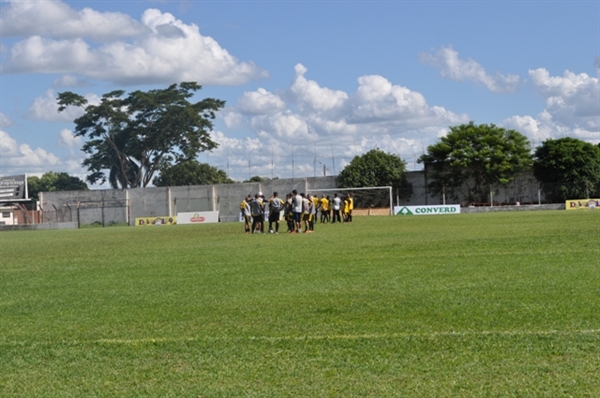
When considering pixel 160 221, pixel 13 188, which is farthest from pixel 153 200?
pixel 13 188

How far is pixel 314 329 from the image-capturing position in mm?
9516

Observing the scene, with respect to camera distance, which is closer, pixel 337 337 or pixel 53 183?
pixel 337 337

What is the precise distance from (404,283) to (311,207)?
23573 mm

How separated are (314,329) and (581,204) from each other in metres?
56.3

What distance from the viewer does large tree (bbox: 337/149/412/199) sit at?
73.1 metres

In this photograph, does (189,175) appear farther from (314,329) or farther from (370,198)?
(314,329)

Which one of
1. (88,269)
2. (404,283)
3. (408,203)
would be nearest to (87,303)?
(404,283)

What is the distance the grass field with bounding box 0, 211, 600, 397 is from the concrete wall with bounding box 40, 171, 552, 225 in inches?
2349

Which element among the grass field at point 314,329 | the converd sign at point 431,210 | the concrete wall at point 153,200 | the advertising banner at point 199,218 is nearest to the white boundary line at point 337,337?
the grass field at point 314,329

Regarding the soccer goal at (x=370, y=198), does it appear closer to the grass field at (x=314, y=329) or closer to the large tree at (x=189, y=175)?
the large tree at (x=189, y=175)

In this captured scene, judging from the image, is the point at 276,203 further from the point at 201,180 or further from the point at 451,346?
the point at 201,180

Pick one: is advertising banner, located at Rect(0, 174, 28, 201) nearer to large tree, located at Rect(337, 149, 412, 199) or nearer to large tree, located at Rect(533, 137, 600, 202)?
large tree, located at Rect(337, 149, 412, 199)

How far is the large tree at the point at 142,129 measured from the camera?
294 feet

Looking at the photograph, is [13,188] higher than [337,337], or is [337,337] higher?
[13,188]
